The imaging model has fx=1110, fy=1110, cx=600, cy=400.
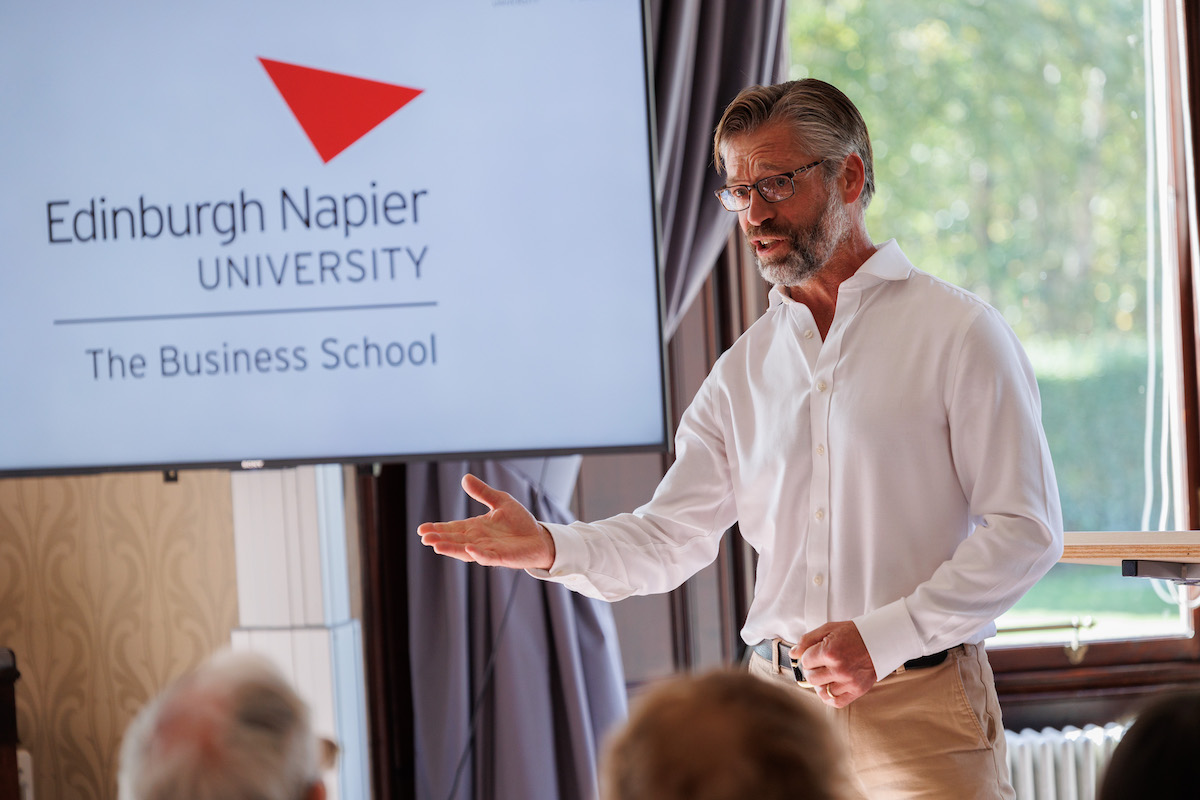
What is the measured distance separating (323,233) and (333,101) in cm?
26

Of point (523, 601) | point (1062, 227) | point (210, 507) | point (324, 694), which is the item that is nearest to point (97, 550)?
point (210, 507)

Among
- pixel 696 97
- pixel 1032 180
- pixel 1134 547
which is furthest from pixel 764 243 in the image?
pixel 1032 180

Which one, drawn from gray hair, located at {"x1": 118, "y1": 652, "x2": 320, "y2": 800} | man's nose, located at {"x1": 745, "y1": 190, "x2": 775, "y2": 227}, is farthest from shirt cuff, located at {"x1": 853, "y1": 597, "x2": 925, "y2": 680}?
gray hair, located at {"x1": 118, "y1": 652, "x2": 320, "y2": 800}

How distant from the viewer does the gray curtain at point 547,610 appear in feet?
8.32

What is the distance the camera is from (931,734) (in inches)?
60.9

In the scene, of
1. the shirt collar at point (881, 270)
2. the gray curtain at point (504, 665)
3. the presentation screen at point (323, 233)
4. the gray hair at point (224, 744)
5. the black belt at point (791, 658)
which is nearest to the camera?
the gray hair at point (224, 744)

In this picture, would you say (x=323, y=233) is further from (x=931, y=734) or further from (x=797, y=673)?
(x=931, y=734)

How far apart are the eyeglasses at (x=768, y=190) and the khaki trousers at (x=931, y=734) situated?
0.74 m

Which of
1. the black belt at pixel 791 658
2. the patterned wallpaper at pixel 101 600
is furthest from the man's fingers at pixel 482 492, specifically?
the patterned wallpaper at pixel 101 600

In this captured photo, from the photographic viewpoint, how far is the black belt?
158 centimetres

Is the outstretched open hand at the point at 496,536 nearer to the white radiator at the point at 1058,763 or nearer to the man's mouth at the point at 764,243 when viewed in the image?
the man's mouth at the point at 764,243

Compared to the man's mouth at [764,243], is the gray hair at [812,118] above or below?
above

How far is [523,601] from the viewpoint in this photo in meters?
2.57

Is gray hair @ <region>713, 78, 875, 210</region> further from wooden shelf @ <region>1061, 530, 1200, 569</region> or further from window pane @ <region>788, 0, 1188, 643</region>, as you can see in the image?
window pane @ <region>788, 0, 1188, 643</region>
